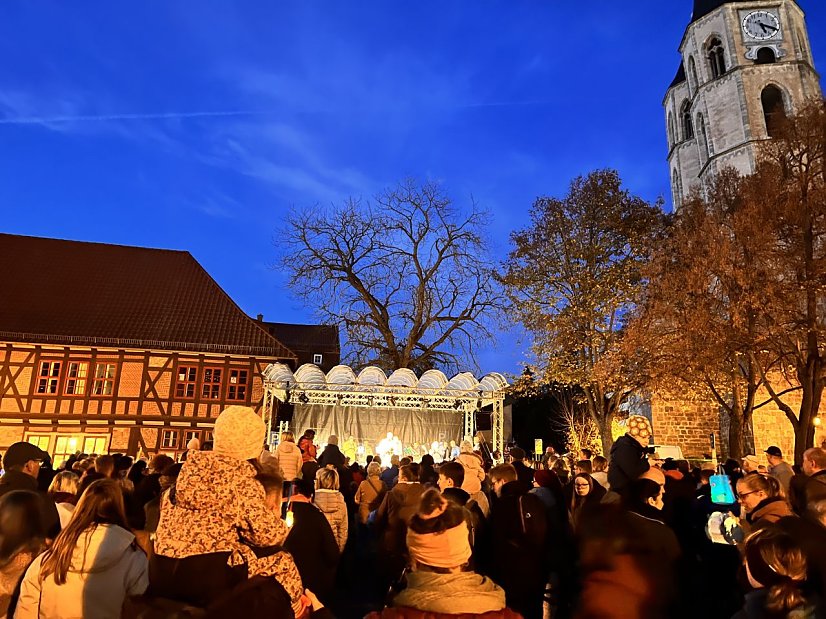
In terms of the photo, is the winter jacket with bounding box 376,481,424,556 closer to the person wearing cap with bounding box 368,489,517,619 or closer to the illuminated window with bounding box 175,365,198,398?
the person wearing cap with bounding box 368,489,517,619

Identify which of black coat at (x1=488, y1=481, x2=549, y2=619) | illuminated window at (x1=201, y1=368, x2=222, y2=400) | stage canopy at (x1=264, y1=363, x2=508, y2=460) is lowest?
black coat at (x1=488, y1=481, x2=549, y2=619)

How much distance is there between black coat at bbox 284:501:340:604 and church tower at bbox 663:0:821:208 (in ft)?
117

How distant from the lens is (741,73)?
113 ft

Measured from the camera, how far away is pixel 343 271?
24953 mm

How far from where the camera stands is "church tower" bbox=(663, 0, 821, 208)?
33906mm

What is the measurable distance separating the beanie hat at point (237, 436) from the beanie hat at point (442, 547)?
753 mm

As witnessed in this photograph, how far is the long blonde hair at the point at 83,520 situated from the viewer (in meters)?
2.50

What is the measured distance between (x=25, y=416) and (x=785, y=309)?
2272 cm

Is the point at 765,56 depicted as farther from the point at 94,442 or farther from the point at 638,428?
the point at 94,442

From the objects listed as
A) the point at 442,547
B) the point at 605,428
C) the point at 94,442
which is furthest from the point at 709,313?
the point at 94,442

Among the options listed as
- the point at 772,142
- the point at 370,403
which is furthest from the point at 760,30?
the point at 370,403

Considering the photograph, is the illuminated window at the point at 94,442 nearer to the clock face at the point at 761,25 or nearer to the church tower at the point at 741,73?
the church tower at the point at 741,73

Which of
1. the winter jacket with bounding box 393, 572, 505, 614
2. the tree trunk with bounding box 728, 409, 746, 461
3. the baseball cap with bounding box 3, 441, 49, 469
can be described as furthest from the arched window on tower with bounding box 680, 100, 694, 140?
the winter jacket with bounding box 393, 572, 505, 614

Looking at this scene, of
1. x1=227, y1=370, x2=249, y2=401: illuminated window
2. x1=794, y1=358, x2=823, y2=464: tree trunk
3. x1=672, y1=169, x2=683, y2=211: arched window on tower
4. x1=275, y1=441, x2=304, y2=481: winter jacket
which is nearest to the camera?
x1=275, y1=441, x2=304, y2=481: winter jacket
